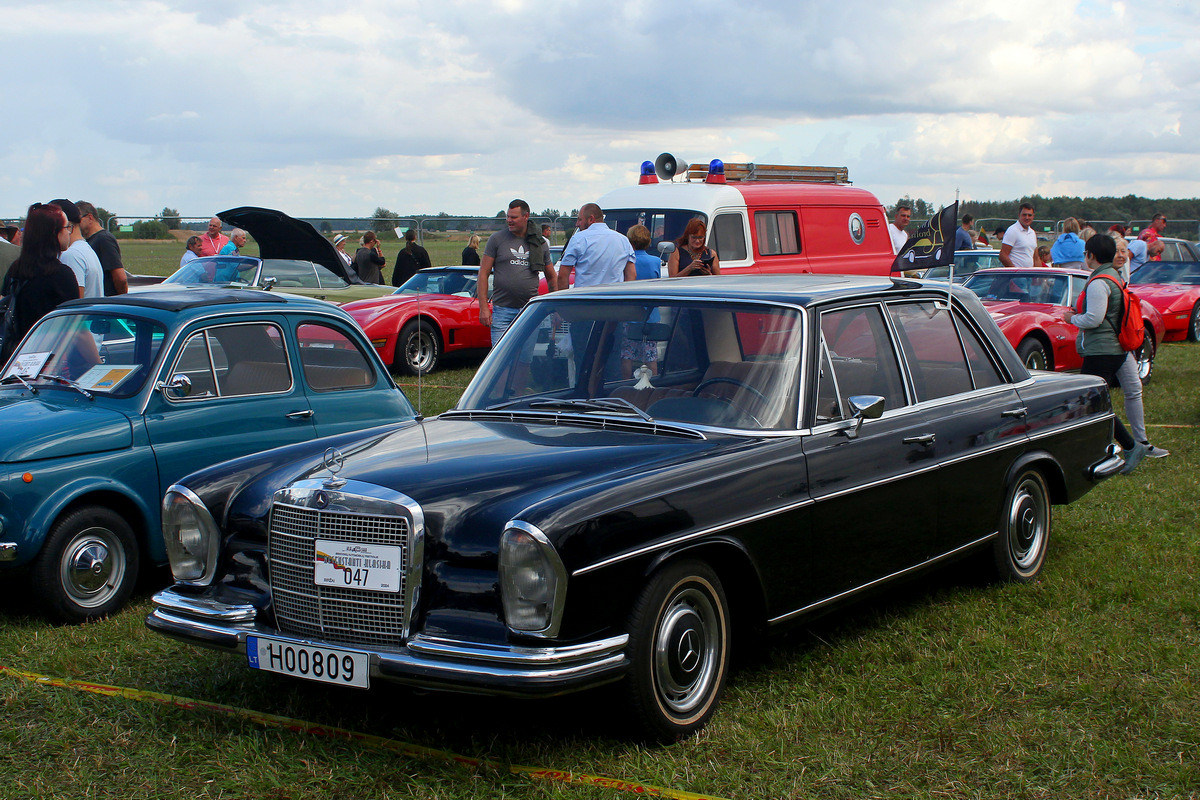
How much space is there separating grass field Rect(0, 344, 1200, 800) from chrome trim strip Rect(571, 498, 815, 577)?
0.53 meters

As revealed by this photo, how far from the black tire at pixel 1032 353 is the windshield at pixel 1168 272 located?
7.16 m

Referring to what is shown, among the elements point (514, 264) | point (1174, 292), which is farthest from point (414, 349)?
point (1174, 292)

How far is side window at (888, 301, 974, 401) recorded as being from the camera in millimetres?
5160

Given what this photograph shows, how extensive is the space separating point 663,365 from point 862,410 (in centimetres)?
81

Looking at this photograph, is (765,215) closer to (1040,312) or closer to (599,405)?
(1040,312)

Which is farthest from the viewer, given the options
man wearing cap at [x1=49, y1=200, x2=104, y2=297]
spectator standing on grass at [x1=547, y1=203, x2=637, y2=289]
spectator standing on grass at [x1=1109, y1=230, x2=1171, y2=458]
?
spectator standing on grass at [x1=547, y1=203, x2=637, y2=289]

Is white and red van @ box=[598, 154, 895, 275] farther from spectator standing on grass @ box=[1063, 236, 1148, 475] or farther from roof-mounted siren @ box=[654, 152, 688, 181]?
spectator standing on grass @ box=[1063, 236, 1148, 475]

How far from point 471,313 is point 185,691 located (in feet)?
33.8

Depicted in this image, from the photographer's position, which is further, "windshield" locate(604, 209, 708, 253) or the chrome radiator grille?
"windshield" locate(604, 209, 708, 253)

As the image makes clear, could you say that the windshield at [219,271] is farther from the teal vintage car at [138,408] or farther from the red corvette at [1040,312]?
the red corvette at [1040,312]

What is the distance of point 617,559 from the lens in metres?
3.55

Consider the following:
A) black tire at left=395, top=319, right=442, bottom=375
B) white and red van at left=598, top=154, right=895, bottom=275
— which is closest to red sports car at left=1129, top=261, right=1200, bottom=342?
white and red van at left=598, top=154, right=895, bottom=275

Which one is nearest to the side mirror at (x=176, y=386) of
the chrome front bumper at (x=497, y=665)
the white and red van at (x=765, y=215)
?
the chrome front bumper at (x=497, y=665)

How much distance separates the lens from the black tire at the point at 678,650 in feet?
11.9
